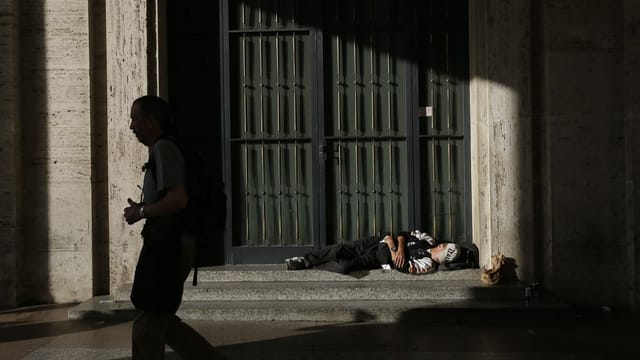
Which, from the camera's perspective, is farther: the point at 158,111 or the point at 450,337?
the point at 450,337

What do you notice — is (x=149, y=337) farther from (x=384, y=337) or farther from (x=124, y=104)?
(x=124, y=104)

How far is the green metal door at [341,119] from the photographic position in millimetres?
9609

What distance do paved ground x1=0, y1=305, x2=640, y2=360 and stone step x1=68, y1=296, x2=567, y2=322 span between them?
0.12ft

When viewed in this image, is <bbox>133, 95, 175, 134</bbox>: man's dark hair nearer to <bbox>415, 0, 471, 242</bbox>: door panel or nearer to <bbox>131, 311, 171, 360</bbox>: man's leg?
<bbox>131, 311, 171, 360</bbox>: man's leg

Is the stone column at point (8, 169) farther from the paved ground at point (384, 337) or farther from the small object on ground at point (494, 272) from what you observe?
the small object on ground at point (494, 272)

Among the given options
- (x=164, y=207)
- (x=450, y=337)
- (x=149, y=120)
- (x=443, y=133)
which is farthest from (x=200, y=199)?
(x=443, y=133)

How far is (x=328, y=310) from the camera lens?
8.22 m

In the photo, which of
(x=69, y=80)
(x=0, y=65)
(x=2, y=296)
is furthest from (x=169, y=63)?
(x=2, y=296)

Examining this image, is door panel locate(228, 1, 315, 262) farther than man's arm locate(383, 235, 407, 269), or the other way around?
door panel locate(228, 1, 315, 262)

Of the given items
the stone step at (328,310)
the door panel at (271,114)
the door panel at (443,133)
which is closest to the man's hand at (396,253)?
the stone step at (328,310)

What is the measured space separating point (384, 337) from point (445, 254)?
1763mm

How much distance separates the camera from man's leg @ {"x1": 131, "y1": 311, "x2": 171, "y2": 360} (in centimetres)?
487

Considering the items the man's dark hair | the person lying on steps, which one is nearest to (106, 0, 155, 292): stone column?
the person lying on steps

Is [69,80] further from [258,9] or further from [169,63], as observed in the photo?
[258,9]
